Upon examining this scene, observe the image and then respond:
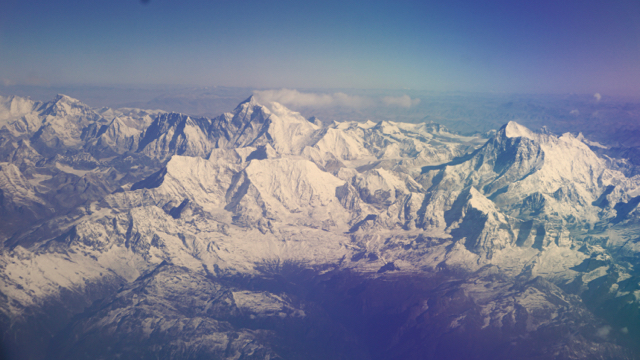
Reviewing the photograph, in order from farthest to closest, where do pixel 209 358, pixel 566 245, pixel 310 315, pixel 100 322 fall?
1. pixel 566 245
2. pixel 310 315
3. pixel 100 322
4. pixel 209 358

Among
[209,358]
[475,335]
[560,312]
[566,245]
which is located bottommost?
[209,358]

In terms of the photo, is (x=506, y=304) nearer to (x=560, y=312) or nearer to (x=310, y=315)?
(x=560, y=312)

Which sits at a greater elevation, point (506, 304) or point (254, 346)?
point (506, 304)

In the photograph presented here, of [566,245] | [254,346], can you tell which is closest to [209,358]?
[254,346]

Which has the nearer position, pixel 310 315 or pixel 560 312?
pixel 560 312

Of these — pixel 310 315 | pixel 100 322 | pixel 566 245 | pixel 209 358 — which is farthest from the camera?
pixel 566 245

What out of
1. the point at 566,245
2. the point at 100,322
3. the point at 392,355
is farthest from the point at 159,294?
the point at 566,245

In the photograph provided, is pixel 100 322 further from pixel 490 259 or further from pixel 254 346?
pixel 490 259

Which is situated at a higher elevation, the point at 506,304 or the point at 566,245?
the point at 566,245

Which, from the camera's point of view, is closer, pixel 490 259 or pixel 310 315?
pixel 310 315
